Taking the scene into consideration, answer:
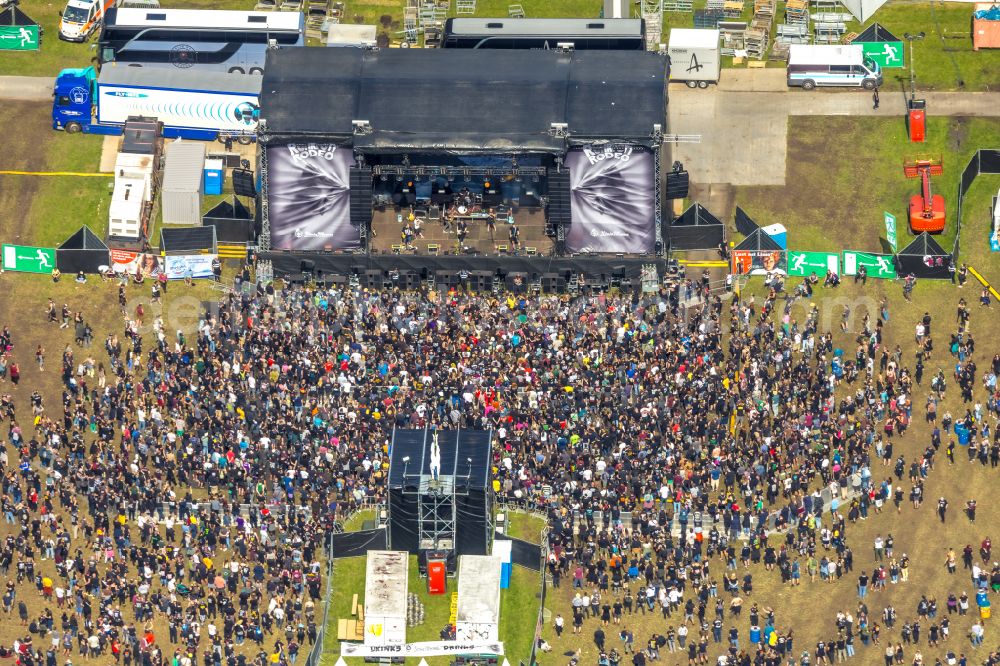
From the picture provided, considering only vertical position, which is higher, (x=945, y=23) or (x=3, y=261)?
(x=945, y=23)

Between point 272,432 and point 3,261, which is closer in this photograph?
point 272,432

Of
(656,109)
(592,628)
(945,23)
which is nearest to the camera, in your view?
(592,628)

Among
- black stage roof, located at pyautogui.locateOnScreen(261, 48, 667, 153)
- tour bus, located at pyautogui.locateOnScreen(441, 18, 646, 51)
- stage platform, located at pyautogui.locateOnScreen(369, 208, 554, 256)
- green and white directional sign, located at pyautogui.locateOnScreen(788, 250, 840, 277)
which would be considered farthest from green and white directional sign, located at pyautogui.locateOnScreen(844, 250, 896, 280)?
tour bus, located at pyautogui.locateOnScreen(441, 18, 646, 51)

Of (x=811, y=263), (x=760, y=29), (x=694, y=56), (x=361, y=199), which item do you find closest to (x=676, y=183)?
(x=811, y=263)

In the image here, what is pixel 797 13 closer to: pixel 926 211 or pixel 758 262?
pixel 926 211

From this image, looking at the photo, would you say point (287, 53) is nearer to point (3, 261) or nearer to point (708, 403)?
point (3, 261)

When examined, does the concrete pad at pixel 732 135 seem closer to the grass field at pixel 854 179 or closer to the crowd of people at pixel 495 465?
the grass field at pixel 854 179

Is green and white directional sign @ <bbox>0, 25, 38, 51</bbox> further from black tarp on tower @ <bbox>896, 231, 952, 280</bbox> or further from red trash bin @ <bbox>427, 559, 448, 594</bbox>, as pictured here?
black tarp on tower @ <bbox>896, 231, 952, 280</bbox>

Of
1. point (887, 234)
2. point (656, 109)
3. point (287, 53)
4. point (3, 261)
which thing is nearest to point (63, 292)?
point (3, 261)
